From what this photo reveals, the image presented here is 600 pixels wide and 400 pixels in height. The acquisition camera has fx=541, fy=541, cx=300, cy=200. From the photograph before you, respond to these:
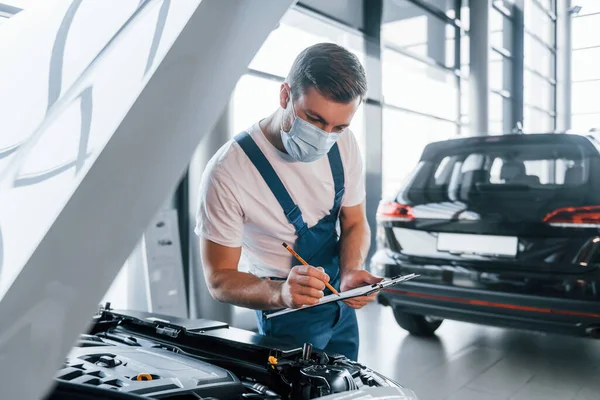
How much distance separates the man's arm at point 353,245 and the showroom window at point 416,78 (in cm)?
376

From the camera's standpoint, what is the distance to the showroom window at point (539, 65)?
39.5ft

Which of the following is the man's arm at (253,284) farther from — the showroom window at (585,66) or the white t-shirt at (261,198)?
the showroom window at (585,66)

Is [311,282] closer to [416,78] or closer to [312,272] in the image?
[312,272]

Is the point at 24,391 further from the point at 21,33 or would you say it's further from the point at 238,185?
the point at 238,185

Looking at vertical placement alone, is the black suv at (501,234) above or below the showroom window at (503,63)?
below

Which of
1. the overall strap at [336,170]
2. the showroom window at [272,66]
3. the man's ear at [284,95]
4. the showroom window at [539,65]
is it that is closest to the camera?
the man's ear at [284,95]

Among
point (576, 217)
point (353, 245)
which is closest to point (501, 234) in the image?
point (576, 217)

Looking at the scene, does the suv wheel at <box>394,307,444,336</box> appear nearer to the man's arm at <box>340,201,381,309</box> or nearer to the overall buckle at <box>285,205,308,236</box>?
the man's arm at <box>340,201,381,309</box>

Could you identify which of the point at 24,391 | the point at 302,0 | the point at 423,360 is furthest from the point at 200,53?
the point at 302,0

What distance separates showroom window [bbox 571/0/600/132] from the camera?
13555 millimetres

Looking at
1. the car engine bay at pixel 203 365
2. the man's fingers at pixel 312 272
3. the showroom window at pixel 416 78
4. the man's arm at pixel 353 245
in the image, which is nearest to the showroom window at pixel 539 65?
the showroom window at pixel 416 78

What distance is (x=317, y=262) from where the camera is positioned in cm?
184

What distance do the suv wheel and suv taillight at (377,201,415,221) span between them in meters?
0.83

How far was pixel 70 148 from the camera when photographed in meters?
0.40
